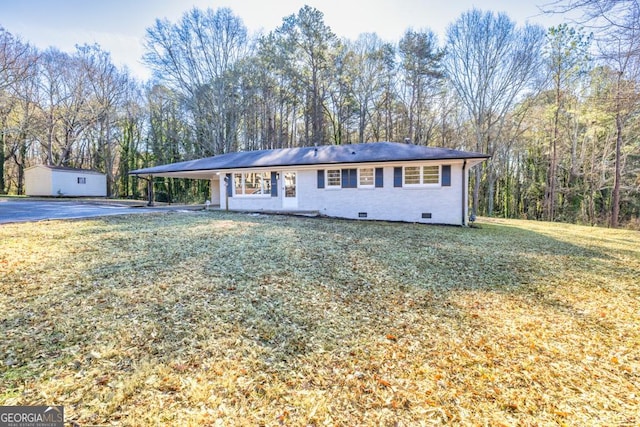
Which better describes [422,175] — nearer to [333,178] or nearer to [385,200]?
[385,200]

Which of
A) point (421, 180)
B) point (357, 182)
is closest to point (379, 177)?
point (357, 182)

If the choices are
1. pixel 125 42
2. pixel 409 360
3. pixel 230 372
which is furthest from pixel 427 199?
pixel 125 42

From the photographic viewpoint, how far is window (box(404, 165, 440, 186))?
11414mm

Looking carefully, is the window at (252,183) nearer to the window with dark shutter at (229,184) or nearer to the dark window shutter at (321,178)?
the window with dark shutter at (229,184)

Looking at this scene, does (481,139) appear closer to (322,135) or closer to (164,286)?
(322,135)

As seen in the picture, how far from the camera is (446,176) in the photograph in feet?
37.0

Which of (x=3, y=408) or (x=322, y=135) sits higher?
(x=322, y=135)

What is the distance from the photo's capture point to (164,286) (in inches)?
162

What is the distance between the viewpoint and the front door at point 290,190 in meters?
13.4

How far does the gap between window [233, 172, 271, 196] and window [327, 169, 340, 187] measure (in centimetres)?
290

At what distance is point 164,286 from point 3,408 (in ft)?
6.95

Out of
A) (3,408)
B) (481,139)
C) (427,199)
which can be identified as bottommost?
(3,408)

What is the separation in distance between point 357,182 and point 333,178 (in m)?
1.07

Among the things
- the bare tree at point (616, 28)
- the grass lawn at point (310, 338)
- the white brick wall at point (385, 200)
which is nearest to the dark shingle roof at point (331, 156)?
the white brick wall at point (385, 200)
